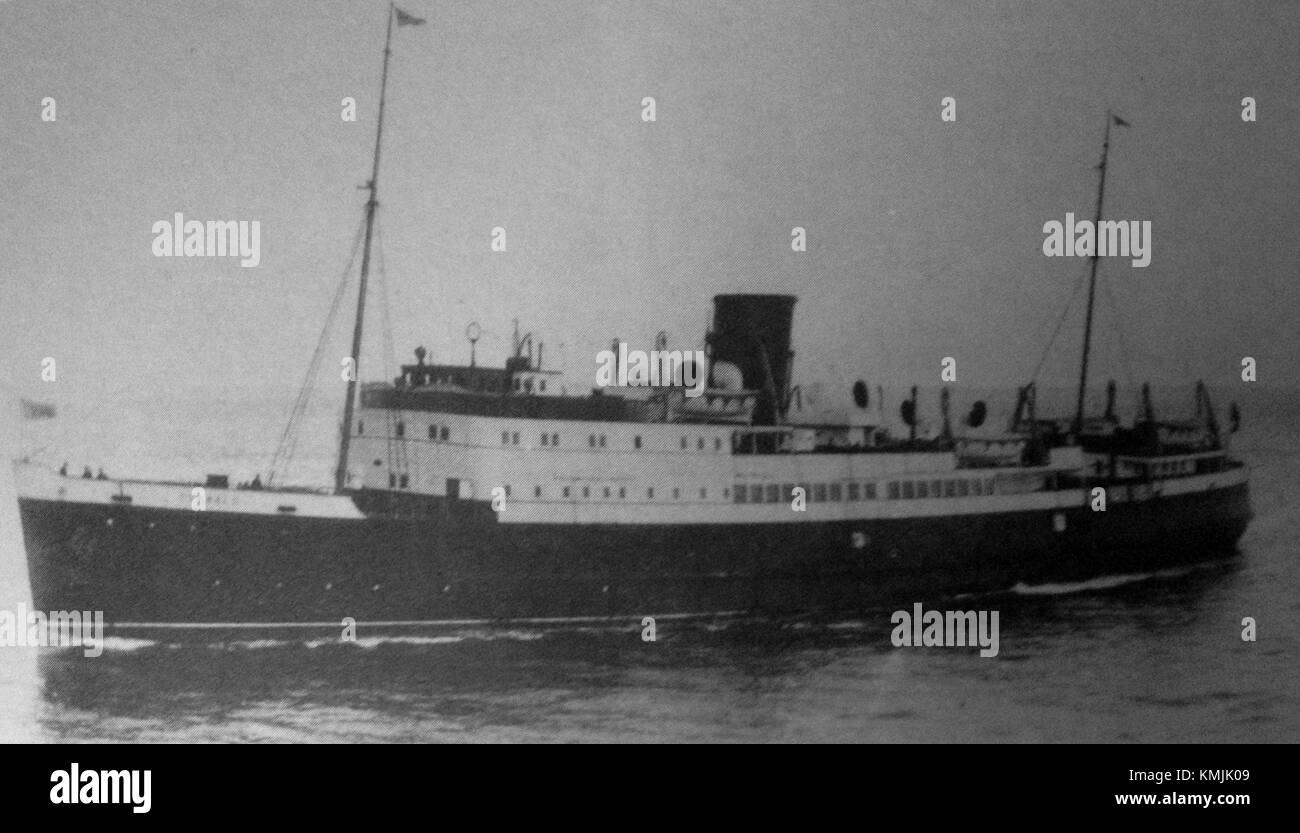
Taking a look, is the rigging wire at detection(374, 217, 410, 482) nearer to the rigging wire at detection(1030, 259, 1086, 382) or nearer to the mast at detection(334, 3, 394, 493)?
the mast at detection(334, 3, 394, 493)

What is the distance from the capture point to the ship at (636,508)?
205 inches

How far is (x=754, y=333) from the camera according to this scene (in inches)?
210

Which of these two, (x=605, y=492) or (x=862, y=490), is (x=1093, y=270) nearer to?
(x=862, y=490)

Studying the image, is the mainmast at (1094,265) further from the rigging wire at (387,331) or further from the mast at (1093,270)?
the rigging wire at (387,331)

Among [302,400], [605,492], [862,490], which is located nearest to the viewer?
[302,400]

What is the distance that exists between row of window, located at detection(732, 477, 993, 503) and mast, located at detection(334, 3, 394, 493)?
5.41ft

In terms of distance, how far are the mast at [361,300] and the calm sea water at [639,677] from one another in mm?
102

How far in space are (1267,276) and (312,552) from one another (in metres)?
4.19

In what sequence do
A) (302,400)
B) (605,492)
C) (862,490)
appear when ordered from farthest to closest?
(862,490)
(605,492)
(302,400)

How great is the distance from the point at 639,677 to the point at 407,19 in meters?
2.87

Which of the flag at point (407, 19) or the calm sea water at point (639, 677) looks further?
the flag at point (407, 19)

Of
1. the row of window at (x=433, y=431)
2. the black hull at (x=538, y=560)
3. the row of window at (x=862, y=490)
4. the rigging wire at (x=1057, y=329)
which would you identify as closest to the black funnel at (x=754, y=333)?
the row of window at (x=862, y=490)

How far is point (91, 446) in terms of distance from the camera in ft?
17.1

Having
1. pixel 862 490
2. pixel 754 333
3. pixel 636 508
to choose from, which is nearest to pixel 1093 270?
pixel 862 490
